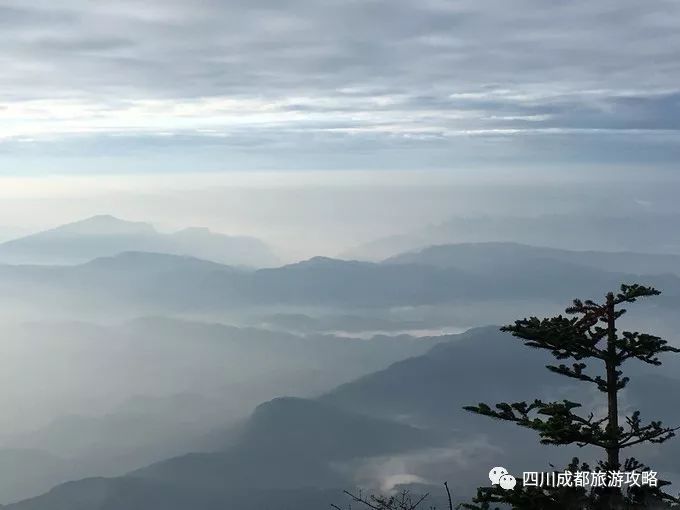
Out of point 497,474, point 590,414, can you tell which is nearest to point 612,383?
point 590,414

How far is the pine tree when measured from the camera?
13570 mm

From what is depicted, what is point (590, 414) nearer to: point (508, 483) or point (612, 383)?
point (612, 383)

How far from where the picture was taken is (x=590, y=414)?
14102 millimetres

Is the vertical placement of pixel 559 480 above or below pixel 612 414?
below

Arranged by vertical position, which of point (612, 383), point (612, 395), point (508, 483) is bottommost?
point (508, 483)

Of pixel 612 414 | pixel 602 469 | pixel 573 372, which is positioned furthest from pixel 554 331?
pixel 602 469

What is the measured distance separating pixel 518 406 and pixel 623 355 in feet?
8.01

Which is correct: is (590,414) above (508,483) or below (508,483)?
above

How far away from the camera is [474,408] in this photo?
13.6 metres

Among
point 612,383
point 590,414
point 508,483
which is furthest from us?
point 508,483

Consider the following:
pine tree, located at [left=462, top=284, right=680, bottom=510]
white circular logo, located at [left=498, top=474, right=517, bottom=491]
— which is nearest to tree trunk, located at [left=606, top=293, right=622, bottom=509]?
pine tree, located at [left=462, top=284, right=680, bottom=510]

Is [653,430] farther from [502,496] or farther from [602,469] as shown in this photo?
[502,496]

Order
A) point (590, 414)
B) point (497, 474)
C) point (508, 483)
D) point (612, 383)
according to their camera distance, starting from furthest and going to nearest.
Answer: point (497, 474) < point (508, 483) < point (612, 383) < point (590, 414)

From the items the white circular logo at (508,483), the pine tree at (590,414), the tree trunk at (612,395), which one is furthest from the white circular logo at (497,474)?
the tree trunk at (612,395)
